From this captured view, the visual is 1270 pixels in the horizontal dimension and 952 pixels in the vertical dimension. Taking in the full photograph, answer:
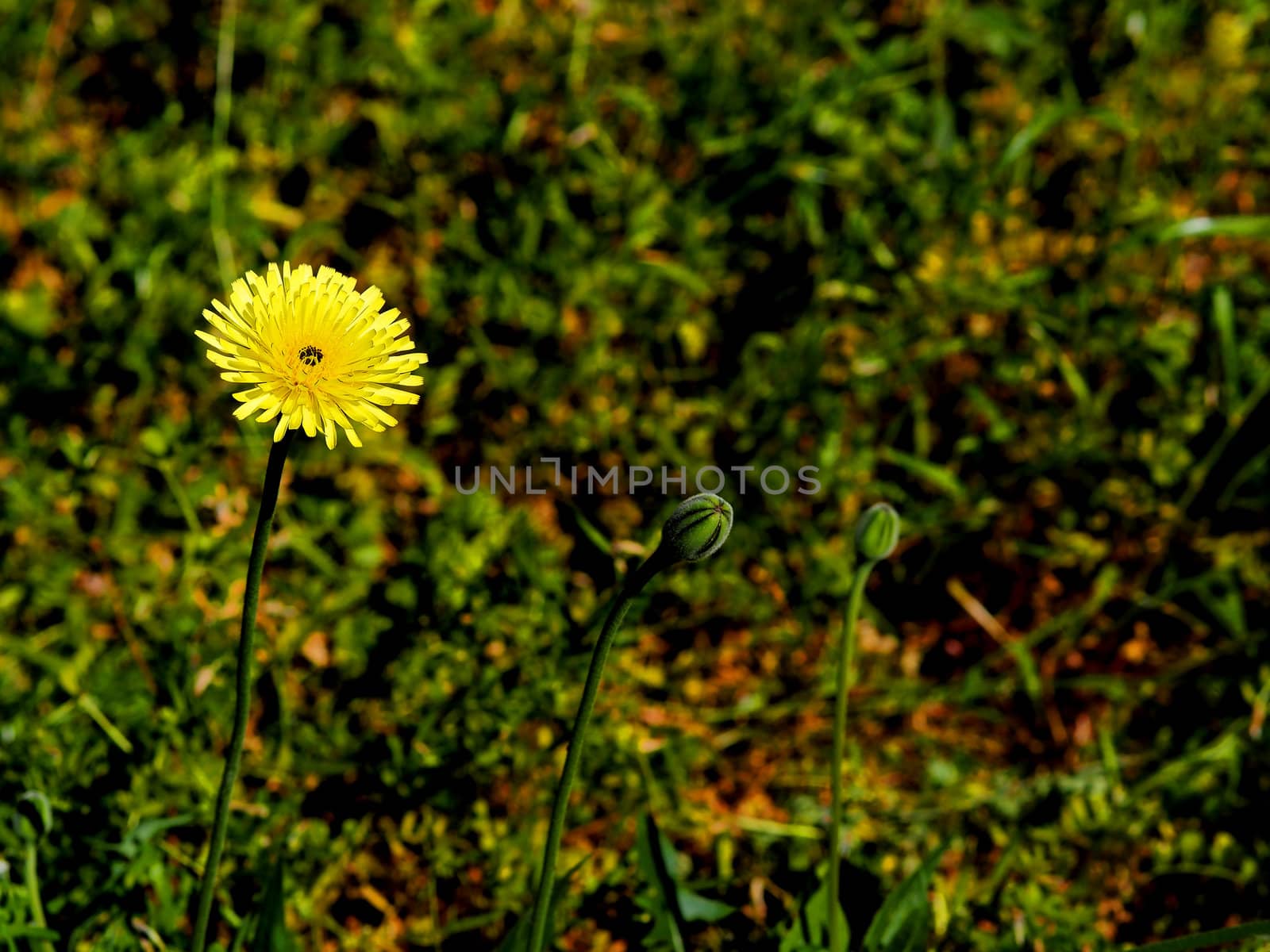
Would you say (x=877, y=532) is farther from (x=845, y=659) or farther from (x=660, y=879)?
(x=660, y=879)

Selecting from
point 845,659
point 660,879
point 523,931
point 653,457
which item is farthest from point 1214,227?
point 523,931

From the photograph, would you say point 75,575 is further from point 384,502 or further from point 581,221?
point 581,221

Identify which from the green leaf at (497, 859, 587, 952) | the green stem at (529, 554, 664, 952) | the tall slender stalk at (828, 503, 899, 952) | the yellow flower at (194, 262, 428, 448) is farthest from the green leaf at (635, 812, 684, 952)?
the yellow flower at (194, 262, 428, 448)

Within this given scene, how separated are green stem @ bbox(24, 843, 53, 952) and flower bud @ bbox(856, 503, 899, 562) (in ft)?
4.17

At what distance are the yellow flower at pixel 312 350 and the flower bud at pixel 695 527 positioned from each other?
0.34m

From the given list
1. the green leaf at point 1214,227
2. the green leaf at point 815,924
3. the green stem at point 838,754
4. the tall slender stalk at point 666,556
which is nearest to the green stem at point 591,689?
the tall slender stalk at point 666,556

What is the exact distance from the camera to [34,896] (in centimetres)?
155

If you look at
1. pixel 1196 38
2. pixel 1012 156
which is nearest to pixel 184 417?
pixel 1012 156

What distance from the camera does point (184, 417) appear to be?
246 centimetres

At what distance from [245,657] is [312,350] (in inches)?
14.5

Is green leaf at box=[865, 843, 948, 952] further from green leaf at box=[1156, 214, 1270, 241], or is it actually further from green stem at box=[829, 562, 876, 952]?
green leaf at box=[1156, 214, 1270, 241]

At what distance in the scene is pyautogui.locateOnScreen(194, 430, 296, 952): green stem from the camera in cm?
114

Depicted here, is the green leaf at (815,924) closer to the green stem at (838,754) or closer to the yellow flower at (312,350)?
the green stem at (838,754)

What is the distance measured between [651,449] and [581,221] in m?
0.71
